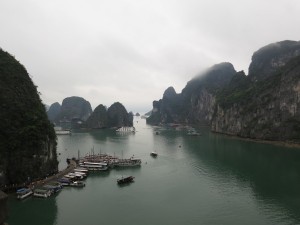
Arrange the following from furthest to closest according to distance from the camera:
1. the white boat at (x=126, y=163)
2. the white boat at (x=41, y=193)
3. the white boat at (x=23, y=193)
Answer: the white boat at (x=126, y=163), the white boat at (x=41, y=193), the white boat at (x=23, y=193)

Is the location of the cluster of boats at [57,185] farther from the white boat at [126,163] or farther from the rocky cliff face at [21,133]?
the white boat at [126,163]

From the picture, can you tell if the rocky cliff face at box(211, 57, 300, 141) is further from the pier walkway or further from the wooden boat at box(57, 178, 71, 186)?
the wooden boat at box(57, 178, 71, 186)

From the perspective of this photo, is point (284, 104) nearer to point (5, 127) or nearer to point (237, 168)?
point (237, 168)

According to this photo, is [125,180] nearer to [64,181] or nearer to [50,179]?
[64,181]

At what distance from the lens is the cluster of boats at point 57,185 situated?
195 ft

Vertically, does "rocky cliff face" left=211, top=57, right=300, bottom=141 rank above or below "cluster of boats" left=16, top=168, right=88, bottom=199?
above

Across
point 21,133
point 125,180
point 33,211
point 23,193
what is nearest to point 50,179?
point 23,193

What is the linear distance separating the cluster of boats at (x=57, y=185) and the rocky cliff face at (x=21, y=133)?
4.01 metres

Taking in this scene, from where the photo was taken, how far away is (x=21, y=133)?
66000 millimetres

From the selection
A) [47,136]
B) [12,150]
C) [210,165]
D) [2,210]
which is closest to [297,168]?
[210,165]

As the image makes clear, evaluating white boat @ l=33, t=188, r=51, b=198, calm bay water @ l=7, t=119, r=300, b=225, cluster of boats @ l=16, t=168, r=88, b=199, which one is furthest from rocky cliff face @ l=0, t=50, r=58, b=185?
calm bay water @ l=7, t=119, r=300, b=225

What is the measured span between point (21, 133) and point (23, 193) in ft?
42.5

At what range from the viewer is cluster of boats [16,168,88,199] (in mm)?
59500

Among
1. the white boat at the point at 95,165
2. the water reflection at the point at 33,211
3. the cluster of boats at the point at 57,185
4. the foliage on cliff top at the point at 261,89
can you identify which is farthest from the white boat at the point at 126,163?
the foliage on cliff top at the point at 261,89
